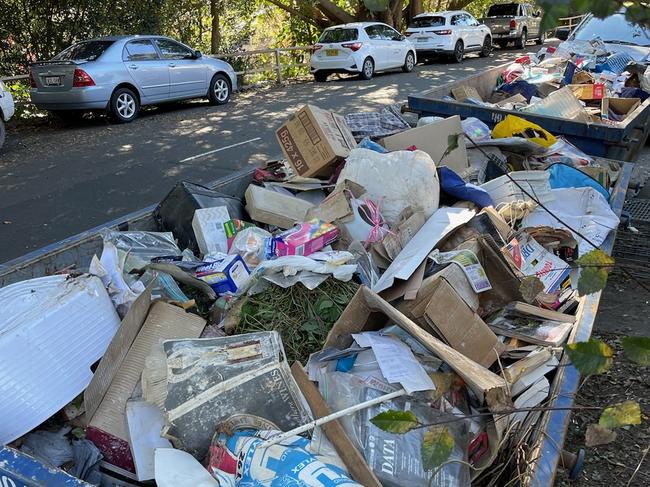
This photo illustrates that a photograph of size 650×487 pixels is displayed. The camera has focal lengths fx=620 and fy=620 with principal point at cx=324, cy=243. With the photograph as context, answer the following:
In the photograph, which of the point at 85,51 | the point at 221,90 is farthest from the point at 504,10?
the point at 85,51

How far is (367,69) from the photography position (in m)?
16.8

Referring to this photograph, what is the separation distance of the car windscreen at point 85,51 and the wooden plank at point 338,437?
418 inches

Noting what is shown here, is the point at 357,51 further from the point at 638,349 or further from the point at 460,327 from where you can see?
the point at 638,349

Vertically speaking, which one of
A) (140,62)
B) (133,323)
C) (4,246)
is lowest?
(4,246)

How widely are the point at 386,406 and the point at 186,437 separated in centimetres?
70

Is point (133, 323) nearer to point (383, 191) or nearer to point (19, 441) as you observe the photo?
point (19, 441)

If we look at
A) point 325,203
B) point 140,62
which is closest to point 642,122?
point 325,203

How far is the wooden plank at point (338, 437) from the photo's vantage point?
6.43 feet

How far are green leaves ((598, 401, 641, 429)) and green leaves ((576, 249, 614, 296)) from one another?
25cm

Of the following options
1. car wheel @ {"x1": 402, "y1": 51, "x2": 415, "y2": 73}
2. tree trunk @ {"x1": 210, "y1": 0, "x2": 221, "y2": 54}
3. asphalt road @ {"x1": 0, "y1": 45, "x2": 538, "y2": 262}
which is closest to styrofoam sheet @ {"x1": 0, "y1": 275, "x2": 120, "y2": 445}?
asphalt road @ {"x1": 0, "y1": 45, "x2": 538, "y2": 262}

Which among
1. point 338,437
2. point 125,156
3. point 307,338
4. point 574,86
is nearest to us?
point 338,437

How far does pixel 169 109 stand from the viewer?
13180 millimetres

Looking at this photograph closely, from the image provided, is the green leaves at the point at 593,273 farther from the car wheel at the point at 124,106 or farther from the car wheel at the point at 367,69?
the car wheel at the point at 367,69

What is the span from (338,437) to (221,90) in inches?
499
